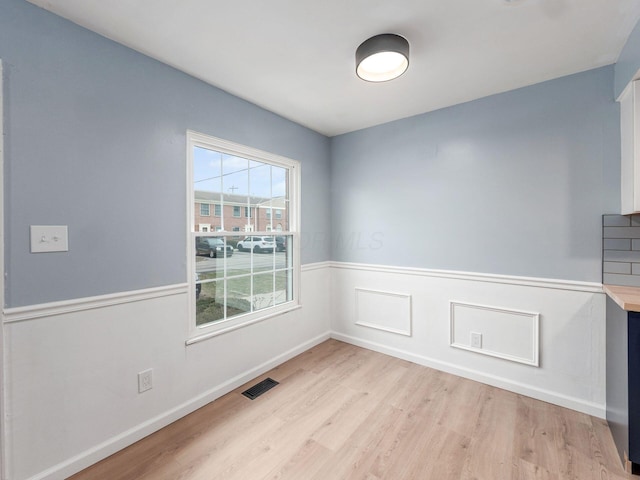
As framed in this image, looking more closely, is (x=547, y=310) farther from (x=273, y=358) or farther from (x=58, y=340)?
(x=58, y=340)

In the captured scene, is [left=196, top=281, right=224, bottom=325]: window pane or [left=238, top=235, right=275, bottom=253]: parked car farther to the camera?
[left=238, top=235, right=275, bottom=253]: parked car

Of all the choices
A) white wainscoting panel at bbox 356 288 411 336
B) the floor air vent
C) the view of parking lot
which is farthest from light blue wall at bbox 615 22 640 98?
the floor air vent

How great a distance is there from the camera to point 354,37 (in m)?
1.69

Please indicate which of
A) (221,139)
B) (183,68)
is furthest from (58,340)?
(183,68)

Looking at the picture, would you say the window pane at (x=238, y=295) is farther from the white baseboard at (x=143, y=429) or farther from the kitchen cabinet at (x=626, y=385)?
the kitchen cabinet at (x=626, y=385)

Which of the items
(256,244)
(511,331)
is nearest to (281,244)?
(256,244)

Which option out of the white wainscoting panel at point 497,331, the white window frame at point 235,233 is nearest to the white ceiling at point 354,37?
the white window frame at point 235,233

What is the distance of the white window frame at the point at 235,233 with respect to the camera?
2.09 m

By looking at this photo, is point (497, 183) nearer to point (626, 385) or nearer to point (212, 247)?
point (626, 385)

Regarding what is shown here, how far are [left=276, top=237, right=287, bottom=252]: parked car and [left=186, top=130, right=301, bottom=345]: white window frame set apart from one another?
0.08 m

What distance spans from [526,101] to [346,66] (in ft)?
4.91

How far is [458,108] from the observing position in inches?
101

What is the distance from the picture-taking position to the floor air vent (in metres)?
2.29

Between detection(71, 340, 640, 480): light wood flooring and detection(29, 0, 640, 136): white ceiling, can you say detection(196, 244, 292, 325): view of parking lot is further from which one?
detection(29, 0, 640, 136): white ceiling
